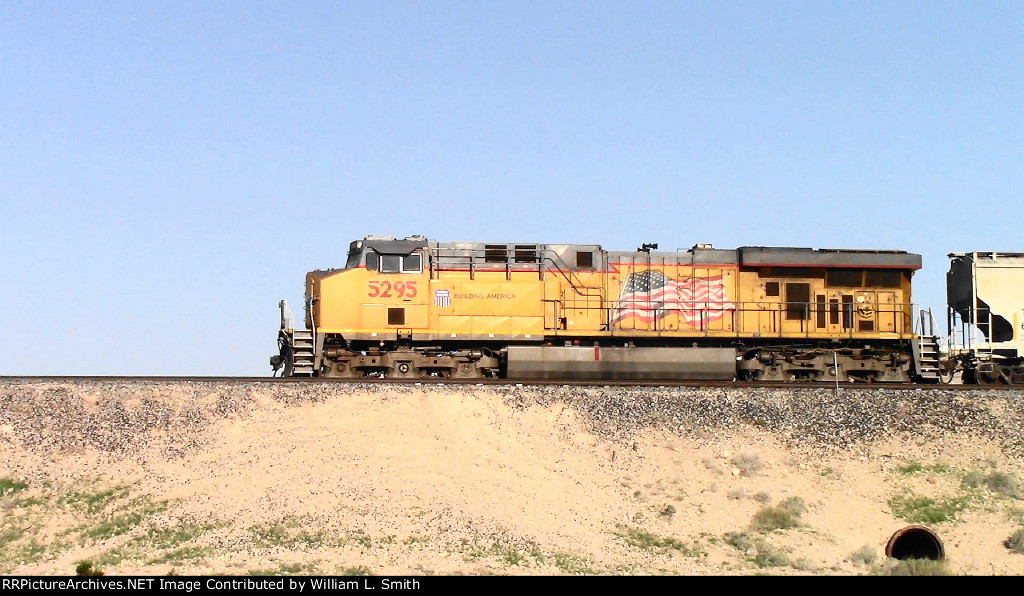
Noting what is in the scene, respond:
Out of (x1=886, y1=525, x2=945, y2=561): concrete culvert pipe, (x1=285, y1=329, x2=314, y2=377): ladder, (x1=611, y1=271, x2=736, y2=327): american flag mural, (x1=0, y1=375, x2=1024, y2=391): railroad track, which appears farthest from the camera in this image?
(x1=611, y1=271, x2=736, y2=327): american flag mural

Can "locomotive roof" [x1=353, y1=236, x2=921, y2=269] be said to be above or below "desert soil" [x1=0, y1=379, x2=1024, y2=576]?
above

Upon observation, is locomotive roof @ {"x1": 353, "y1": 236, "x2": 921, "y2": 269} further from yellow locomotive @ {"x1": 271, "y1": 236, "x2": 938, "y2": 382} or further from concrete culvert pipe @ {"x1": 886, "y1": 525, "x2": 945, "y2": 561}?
concrete culvert pipe @ {"x1": 886, "y1": 525, "x2": 945, "y2": 561}

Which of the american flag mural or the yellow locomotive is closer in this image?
the yellow locomotive

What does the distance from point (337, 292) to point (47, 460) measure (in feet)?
22.6

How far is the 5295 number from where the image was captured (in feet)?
70.8

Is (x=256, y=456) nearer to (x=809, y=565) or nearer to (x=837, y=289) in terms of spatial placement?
(x=809, y=565)

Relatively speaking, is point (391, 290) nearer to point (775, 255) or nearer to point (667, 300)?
point (667, 300)

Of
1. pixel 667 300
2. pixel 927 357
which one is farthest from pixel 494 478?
pixel 927 357

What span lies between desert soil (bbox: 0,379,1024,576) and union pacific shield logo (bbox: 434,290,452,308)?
3263 millimetres

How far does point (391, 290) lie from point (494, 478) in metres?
6.66

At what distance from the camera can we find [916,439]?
17.7 m

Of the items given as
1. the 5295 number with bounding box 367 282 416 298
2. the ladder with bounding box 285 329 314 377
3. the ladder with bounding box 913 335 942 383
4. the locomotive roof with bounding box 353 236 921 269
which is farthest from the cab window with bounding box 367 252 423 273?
the ladder with bounding box 913 335 942 383

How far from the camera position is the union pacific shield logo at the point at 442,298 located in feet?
71.2

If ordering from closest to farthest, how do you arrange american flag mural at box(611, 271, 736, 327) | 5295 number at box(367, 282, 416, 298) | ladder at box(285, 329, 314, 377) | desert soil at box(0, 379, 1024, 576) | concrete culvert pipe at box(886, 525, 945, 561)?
concrete culvert pipe at box(886, 525, 945, 561) < desert soil at box(0, 379, 1024, 576) < ladder at box(285, 329, 314, 377) < 5295 number at box(367, 282, 416, 298) < american flag mural at box(611, 271, 736, 327)
